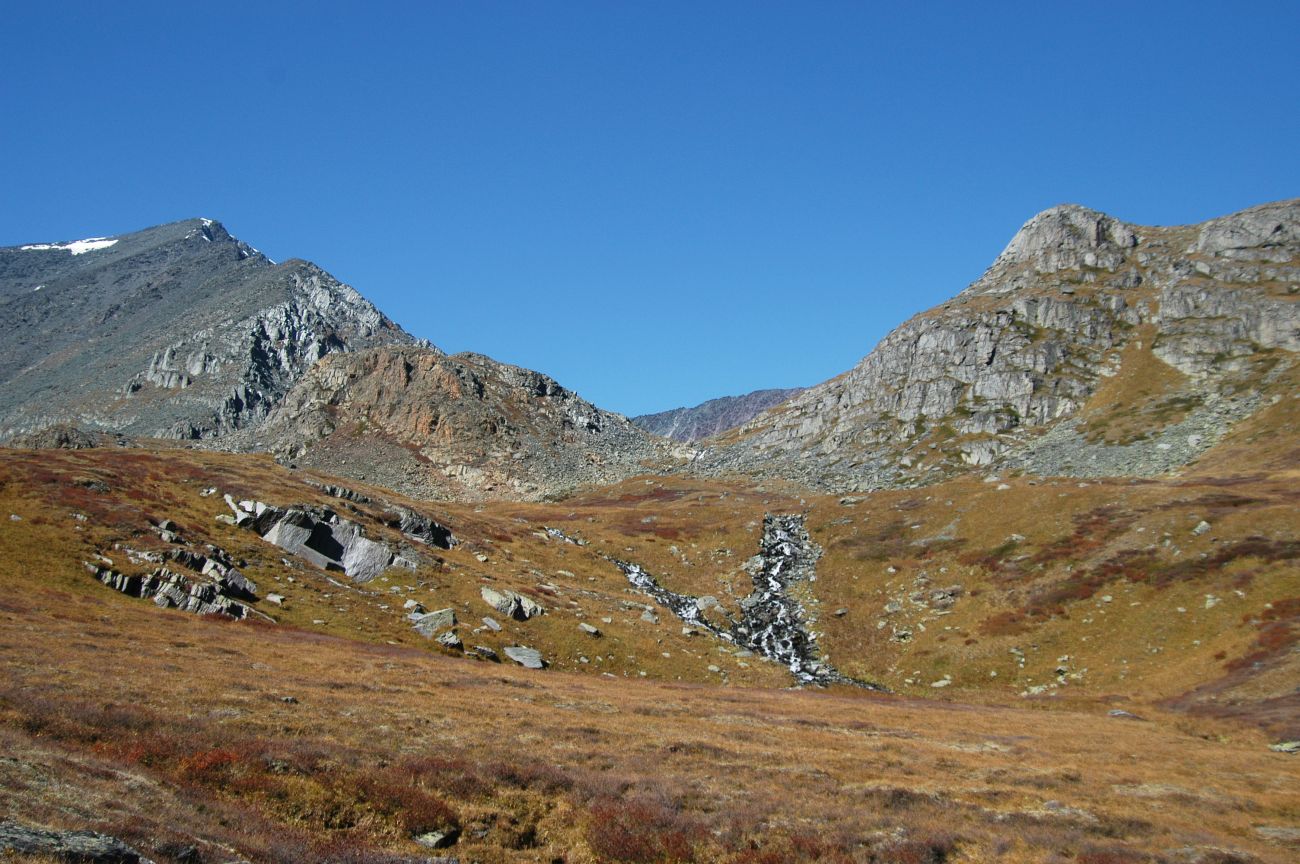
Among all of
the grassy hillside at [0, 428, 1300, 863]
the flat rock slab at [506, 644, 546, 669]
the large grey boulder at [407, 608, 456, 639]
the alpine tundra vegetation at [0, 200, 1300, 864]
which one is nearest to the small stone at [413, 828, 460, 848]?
the alpine tundra vegetation at [0, 200, 1300, 864]

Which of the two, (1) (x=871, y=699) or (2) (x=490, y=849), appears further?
(1) (x=871, y=699)

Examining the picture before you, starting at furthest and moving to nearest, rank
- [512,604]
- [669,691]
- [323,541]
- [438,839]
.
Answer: [323,541] < [512,604] < [669,691] < [438,839]

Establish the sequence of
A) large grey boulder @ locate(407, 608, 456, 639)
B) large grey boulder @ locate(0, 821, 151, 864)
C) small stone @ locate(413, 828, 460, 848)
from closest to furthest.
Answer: large grey boulder @ locate(0, 821, 151, 864) < small stone @ locate(413, 828, 460, 848) < large grey boulder @ locate(407, 608, 456, 639)

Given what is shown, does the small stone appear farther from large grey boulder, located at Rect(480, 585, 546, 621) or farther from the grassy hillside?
large grey boulder, located at Rect(480, 585, 546, 621)

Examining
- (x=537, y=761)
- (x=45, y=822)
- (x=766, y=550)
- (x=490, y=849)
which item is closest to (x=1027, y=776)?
(x=537, y=761)

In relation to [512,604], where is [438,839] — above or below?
below

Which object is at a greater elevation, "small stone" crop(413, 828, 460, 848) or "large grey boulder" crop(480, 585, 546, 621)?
"large grey boulder" crop(480, 585, 546, 621)

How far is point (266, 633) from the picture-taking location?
50.7 m

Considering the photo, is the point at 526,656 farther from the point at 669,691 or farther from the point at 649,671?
the point at 669,691

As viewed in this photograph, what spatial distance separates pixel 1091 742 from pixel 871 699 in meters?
19.5

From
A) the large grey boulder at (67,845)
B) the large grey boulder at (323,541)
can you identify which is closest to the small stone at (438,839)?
the large grey boulder at (67,845)

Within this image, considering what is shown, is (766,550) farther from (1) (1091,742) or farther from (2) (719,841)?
(2) (719,841)

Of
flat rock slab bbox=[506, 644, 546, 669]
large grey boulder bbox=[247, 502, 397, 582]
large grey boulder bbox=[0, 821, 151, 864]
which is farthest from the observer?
large grey boulder bbox=[247, 502, 397, 582]

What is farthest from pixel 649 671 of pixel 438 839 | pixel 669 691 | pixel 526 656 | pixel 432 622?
pixel 438 839
